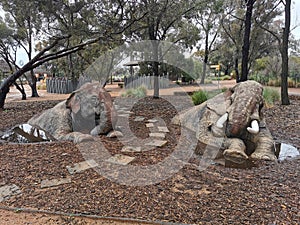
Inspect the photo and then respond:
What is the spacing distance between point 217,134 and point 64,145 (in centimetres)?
256

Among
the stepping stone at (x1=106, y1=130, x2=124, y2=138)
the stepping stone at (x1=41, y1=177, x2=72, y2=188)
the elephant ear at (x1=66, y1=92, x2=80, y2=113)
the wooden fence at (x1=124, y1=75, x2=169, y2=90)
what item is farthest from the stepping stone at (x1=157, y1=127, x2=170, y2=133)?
the wooden fence at (x1=124, y1=75, x2=169, y2=90)

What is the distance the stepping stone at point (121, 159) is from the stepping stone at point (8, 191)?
117 centimetres

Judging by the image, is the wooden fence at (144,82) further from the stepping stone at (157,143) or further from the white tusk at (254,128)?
the white tusk at (254,128)

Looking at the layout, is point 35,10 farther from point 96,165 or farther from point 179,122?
point 96,165

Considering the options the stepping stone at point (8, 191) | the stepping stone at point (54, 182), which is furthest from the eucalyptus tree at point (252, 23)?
the stepping stone at point (8, 191)

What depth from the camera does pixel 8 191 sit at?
2.79 metres

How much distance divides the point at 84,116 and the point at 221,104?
2591 mm

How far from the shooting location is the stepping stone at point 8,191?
2.67m

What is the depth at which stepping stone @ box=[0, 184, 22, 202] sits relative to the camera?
2.67 m

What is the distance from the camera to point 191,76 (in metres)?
23.3

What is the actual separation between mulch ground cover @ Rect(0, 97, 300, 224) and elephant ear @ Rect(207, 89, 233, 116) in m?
1.15

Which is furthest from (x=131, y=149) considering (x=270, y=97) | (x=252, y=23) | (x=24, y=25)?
(x=252, y=23)

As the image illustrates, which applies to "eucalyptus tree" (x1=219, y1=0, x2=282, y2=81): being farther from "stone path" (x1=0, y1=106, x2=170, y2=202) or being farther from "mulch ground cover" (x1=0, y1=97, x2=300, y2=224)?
"mulch ground cover" (x1=0, y1=97, x2=300, y2=224)

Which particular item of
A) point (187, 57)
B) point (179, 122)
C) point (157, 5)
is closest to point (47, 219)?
point (179, 122)
